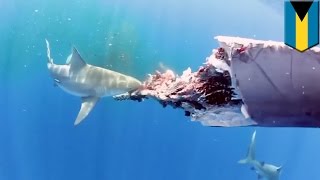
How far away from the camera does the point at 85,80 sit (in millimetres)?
10125

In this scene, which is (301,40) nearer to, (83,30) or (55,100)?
(55,100)

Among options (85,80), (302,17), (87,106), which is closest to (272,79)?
(302,17)

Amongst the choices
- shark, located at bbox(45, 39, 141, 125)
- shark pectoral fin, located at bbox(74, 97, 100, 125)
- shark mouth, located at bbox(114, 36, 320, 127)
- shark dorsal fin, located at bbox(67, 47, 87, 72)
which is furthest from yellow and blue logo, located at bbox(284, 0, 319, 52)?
shark pectoral fin, located at bbox(74, 97, 100, 125)

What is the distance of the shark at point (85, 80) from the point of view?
933 cm

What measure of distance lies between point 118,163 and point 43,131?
9074 millimetres

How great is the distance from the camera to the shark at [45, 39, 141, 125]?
933 centimetres

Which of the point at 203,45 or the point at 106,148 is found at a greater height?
the point at 203,45

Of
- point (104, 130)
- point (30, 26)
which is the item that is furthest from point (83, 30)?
point (104, 130)

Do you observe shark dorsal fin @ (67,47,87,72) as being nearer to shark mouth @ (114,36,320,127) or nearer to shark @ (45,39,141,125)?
shark @ (45,39,141,125)

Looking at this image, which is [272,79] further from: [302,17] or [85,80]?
[85,80]

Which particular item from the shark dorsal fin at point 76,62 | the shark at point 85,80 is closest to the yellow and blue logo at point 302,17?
the shark at point 85,80

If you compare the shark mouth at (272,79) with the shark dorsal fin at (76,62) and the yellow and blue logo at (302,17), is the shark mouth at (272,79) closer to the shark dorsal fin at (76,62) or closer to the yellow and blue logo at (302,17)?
the yellow and blue logo at (302,17)

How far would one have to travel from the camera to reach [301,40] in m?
4.34

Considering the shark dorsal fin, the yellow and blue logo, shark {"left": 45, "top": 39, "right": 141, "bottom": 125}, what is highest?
the yellow and blue logo
